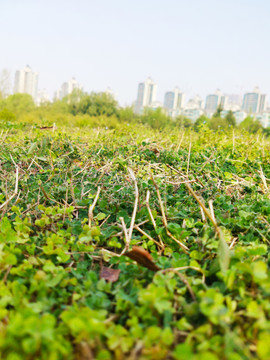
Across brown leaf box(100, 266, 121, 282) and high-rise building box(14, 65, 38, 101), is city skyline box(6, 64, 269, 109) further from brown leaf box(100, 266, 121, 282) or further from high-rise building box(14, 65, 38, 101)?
brown leaf box(100, 266, 121, 282)

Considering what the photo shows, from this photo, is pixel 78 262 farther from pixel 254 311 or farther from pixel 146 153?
pixel 146 153

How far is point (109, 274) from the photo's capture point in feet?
3.51

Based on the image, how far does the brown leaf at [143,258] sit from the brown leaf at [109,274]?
0.25 ft

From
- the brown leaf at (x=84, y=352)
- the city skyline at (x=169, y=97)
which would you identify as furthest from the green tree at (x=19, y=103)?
the city skyline at (x=169, y=97)

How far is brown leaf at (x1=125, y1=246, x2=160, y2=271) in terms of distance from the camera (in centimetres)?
103

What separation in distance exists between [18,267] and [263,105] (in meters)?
105

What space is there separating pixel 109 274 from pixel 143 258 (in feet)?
0.43

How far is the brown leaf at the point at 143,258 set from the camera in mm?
1026

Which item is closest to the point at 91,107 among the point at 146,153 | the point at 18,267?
the point at 146,153

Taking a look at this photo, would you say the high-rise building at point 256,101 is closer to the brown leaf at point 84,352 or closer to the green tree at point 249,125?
the green tree at point 249,125

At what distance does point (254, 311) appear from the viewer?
776 millimetres

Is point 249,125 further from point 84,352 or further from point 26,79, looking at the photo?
point 26,79

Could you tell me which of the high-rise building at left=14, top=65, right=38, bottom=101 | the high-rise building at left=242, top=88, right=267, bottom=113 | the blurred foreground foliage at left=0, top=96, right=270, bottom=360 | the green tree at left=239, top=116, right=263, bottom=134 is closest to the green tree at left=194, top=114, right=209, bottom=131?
the green tree at left=239, top=116, right=263, bottom=134

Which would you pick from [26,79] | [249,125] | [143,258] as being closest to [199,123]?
[143,258]
